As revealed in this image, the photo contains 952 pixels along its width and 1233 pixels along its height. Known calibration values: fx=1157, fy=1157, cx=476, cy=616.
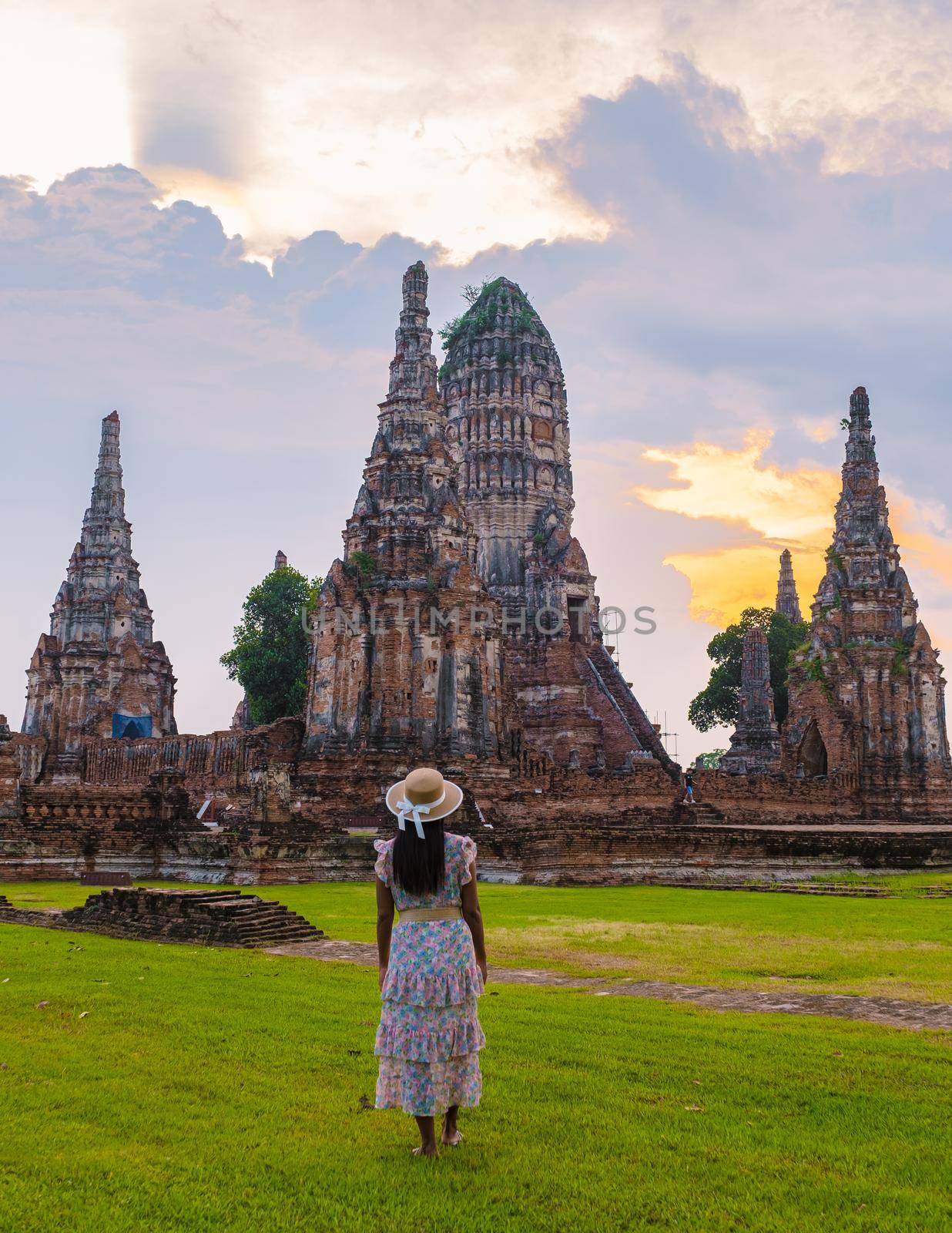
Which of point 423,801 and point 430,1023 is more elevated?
point 423,801

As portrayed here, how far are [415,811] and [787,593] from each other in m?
72.2

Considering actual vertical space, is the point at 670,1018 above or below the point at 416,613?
below

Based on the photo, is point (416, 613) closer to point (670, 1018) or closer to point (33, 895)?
point (33, 895)

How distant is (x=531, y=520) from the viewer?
56156mm

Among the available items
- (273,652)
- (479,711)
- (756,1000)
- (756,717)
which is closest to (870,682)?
(756,717)

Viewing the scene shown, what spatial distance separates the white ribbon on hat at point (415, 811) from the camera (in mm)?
6594

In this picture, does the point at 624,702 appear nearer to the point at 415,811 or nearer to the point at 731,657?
the point at 731,657

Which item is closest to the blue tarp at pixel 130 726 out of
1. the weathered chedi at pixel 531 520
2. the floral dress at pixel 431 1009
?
the weathered chedi at pixel 531 520

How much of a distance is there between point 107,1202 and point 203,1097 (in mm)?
1601

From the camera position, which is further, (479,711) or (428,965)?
(479,711)

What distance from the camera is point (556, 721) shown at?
48938mm

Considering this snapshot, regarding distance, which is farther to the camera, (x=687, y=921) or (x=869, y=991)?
(x=687, y=921)

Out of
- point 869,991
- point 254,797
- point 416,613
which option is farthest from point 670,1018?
point 416,613

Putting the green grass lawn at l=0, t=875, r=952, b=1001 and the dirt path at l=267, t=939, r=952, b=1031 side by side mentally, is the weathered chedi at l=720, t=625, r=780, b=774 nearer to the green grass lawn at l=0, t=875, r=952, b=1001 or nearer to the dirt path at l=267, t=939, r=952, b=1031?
the green grass lawn at l=0, t=875, r=952, b=1001
